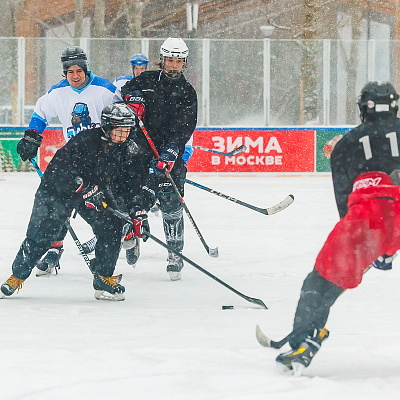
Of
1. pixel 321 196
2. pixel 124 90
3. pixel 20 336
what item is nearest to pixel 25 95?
pixel 321 196

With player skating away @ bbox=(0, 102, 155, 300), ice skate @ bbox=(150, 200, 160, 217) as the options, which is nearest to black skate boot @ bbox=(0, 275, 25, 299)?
player skating away @ bbox=(0, 102, 155, 300)

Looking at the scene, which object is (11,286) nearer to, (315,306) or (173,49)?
(173,49)

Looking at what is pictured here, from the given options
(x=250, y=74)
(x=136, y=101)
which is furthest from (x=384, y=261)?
(x=250, y=74)

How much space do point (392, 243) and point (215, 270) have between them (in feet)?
10.1

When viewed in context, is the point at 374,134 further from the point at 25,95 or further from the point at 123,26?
the point at 123,26

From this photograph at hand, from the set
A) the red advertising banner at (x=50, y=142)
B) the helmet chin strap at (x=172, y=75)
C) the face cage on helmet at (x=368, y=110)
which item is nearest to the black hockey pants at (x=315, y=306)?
the face cage on helmet at (x=368, y=110)

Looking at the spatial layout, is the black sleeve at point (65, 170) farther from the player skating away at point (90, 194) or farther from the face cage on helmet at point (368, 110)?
the face cage on helmet at point (368, 110)

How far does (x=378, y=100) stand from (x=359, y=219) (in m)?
0.50

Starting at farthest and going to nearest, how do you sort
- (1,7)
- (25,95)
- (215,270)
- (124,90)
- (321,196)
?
(1,7), (25,95), (321,196), (215,270), (124,90)

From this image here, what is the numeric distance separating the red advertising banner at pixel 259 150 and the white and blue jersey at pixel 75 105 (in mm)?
8523

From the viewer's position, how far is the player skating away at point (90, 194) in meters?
5.15

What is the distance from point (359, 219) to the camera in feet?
11.6

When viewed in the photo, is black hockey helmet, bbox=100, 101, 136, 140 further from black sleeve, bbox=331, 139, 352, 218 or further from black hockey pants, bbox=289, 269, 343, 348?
black hockey pants, bbox=289, 269, 343, 348

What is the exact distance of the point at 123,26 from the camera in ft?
70.4
